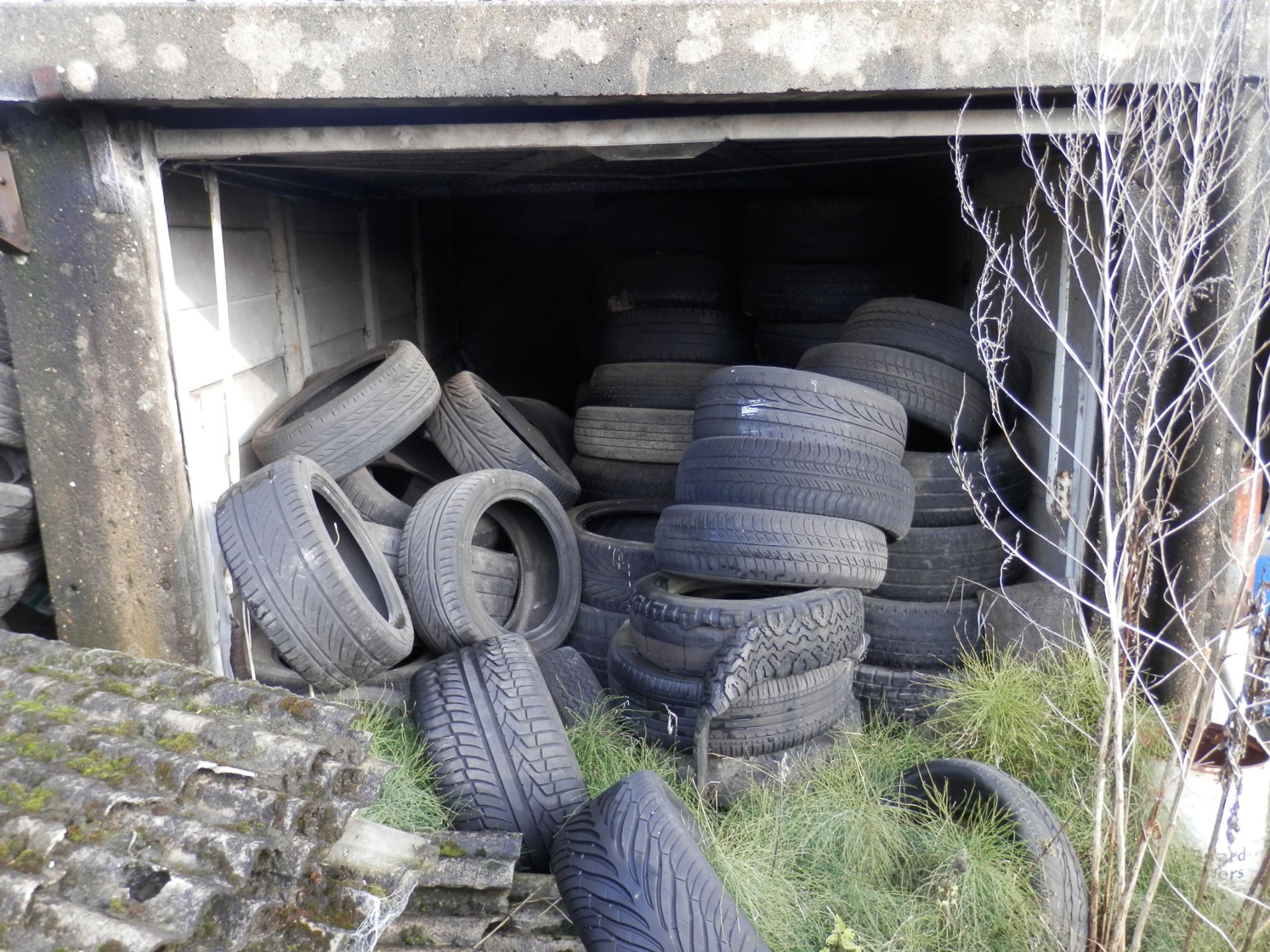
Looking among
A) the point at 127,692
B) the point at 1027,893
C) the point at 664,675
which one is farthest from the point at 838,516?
the point at 127,692

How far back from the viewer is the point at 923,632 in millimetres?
3895

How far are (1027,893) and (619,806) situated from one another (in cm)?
120

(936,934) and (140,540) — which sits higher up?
(140,540)

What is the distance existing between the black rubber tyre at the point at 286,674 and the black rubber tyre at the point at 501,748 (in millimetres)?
415

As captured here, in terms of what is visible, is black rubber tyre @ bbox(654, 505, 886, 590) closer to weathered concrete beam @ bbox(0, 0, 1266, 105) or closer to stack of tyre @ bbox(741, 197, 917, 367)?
weathered concrete beam @ bbox(0, 0, 1266, 105)

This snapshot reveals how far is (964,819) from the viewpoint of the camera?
2947 millimetres

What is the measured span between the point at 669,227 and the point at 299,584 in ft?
11.3

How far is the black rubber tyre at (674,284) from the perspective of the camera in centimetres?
547

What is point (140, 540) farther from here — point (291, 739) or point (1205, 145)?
point (1205, 145)

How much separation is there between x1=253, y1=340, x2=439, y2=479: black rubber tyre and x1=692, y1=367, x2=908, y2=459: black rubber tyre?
141 centimetres

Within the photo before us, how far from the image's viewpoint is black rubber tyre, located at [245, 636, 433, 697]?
11.7 feet

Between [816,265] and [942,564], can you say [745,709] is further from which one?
[816,265]

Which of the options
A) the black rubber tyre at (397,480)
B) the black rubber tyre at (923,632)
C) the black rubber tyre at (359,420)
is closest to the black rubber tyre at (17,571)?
the black rubber tyre at (359,420)

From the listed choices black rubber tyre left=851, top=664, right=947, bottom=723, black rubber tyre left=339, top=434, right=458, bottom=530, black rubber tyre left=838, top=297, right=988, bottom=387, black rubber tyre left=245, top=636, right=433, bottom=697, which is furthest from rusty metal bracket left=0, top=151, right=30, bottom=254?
black rubber tyre left=851, top=664, right=947, bottom=723
